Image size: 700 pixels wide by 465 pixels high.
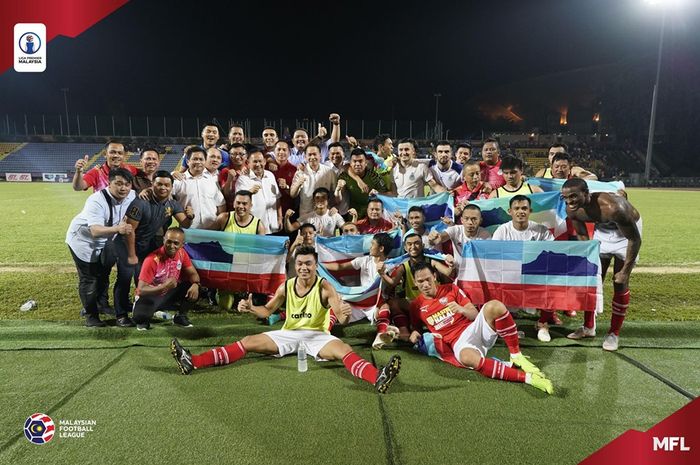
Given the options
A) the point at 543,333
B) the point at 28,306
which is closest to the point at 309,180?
the point at 543,333

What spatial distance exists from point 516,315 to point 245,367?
329 cm

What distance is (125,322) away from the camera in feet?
15.5

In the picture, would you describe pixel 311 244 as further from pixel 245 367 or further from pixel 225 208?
pixel 245 367

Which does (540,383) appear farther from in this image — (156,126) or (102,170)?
(156,126)

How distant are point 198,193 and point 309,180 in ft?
4.81

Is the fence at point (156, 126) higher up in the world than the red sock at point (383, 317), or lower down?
higher up

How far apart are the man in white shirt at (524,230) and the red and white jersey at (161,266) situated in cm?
357

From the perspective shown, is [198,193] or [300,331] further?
[198,193]

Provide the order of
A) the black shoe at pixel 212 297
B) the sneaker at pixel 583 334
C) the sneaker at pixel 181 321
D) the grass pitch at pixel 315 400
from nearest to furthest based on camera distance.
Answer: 1. the grass pitch at pixel 315 400
2. the sneaker at pixel 583 334
3. the sneaker at pixel 181 321
4. the black shoe at pixel 212 297

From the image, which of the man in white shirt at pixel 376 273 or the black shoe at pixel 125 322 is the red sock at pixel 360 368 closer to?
the man in white shirt at pixel 376 273

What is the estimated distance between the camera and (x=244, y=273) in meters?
5.38

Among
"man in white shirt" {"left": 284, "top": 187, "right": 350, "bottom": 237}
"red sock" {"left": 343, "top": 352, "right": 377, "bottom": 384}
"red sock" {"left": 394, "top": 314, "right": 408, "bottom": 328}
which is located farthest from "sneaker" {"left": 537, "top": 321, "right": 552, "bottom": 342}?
"man in white shirt" {"left": 284, "top": 187, "right": 350, "bottom": 237}

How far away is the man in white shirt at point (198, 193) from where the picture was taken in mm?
5516

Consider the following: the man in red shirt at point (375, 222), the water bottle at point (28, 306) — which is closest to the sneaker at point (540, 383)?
the man in red shirt at point (375, 222)
